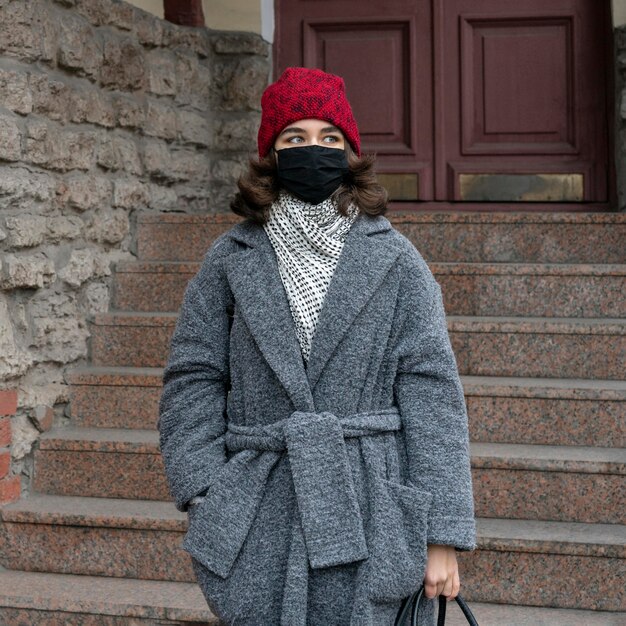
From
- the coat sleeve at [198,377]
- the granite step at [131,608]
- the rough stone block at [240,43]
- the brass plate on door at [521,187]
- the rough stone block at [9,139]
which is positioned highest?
the rough stone block at [240,43]

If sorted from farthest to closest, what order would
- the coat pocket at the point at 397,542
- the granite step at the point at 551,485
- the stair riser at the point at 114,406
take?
the stair riser at the point at 114,406 → the granite step at the point at 551,485 → the coat pocket at the point at 397,542

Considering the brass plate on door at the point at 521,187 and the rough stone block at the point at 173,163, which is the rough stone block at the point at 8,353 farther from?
the brass plate on door at the point at 521,187

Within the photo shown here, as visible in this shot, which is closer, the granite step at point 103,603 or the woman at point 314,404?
the woman at point 314,404

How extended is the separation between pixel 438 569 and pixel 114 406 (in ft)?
7.41

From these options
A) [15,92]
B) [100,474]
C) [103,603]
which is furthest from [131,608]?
[15,92]

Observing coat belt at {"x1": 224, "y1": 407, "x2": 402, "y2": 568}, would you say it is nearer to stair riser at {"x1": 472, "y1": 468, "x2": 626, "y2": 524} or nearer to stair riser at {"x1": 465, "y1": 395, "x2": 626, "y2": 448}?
stair riser at {"x1": 472, "y1": 468, "x2": 626, "y2": 524}

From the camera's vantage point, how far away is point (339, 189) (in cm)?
206

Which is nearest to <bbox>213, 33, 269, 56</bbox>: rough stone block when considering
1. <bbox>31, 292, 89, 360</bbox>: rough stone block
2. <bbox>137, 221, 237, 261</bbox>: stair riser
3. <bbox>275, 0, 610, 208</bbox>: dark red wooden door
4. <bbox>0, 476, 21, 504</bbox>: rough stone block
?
→ <bbox>275, 0, 610, 208</bbox>: dark red wooden door

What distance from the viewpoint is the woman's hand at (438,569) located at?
74.5 inches

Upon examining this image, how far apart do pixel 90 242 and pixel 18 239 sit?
1.99 ft

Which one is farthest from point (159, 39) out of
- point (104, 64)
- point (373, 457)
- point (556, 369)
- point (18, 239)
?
point (373, 457)

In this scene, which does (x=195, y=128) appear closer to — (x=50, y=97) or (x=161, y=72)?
(x=161, y=72)

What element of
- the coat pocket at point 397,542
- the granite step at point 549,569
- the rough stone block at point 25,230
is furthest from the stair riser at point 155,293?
the coat pocket at point 397,542

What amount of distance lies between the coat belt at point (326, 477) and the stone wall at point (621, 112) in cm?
339
